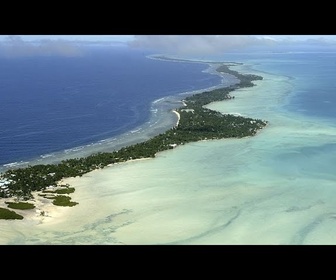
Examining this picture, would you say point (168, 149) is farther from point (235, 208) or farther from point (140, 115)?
point (140, 115)

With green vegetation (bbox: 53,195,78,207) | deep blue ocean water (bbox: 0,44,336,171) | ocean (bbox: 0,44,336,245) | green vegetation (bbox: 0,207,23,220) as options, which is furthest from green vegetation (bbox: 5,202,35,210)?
deep blue ocean water (bbox: 0,44,336,171)

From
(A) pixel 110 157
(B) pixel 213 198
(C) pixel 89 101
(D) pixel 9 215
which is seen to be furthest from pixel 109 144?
(C) pixel 89 101

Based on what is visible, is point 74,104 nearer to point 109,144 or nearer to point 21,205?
point 109,144

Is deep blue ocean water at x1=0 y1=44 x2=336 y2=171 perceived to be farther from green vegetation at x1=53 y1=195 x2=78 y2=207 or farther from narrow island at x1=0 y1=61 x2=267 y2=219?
green vegetation at x1=53 y1=195 x2=78 y2=207

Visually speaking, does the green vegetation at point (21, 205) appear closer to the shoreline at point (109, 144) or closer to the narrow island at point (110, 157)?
the narrow island at point (110, 157)

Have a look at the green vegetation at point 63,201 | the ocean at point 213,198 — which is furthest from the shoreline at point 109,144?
the green vegetation at point 63,201

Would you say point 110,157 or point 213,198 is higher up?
point 110,157
